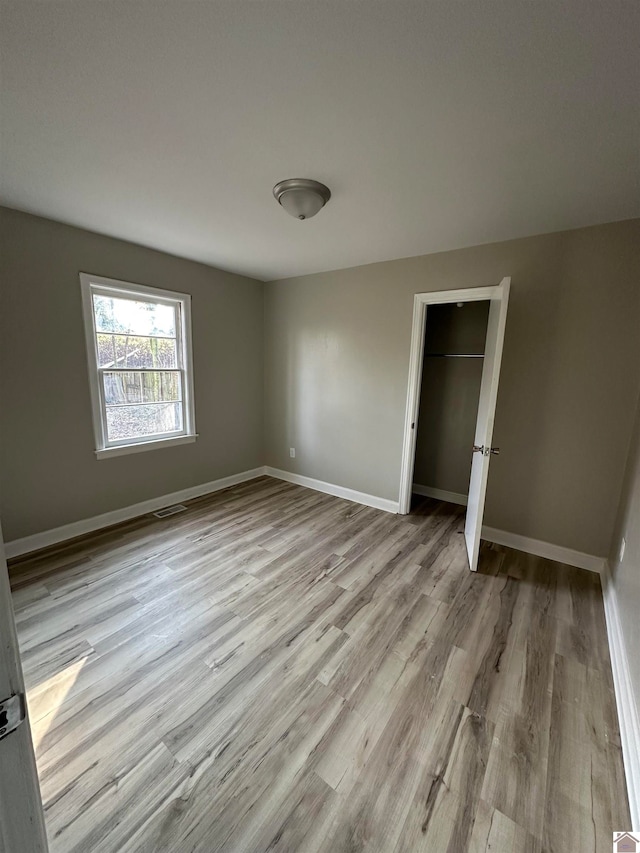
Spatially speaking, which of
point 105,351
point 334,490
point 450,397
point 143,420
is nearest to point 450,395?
point 450,397

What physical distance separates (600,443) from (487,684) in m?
1.85

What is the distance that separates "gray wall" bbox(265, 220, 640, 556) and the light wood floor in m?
0.55

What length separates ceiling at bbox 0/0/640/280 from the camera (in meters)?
1.04

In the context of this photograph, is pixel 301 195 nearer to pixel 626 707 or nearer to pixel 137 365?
pixel 137 365

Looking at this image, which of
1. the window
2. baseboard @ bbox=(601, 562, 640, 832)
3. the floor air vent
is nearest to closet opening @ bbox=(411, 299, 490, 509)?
baseboard @ bbox=(601, 562, 640, 832)

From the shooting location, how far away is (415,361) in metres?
3.23

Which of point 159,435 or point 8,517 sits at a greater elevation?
point 159,435

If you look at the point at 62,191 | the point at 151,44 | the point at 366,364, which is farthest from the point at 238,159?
the point at 366,364

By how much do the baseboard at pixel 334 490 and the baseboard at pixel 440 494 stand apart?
0.51m

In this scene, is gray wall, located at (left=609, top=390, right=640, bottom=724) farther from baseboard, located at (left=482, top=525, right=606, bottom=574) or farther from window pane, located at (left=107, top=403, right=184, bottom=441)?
window pane, located at (left=107, top=403, right=184, bottom=441)

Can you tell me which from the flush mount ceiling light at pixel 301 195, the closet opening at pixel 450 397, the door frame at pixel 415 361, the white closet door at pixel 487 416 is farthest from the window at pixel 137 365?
the white closet door at pixel 487 416

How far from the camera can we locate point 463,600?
88.7 inches

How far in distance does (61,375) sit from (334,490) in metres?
2.82

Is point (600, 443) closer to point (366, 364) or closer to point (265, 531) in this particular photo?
point (366, 364)
